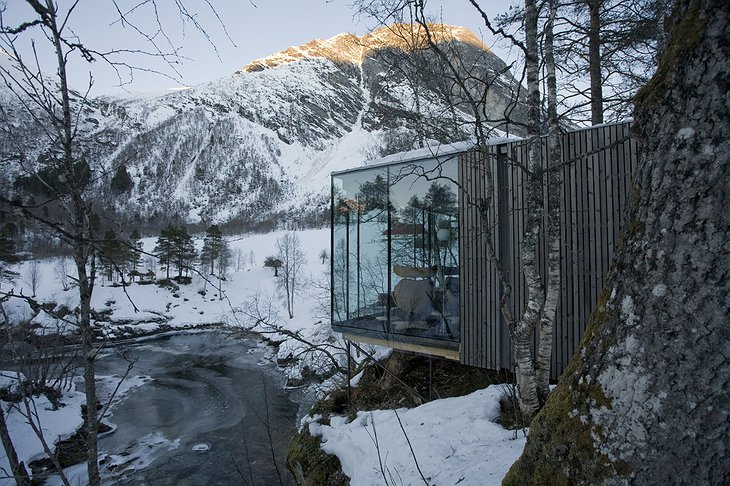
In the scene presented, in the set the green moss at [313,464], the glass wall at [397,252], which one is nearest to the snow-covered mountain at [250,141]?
the glass wall at [397,252]

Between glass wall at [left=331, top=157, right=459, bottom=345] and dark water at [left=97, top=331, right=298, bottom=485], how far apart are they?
2.21 m

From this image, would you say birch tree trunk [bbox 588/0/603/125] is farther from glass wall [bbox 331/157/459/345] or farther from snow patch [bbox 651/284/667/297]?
snow patch [bbox 651/284/667/297]

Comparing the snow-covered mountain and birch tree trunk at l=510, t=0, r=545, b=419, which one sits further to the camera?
the snow-covered mountain

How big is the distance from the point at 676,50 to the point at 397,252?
237 inches

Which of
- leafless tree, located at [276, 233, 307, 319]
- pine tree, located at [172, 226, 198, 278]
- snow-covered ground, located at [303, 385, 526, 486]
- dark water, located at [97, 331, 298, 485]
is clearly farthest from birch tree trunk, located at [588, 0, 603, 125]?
pine tree, located at [172, 226, 198, 278]

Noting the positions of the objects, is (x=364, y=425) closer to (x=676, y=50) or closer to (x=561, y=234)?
(x=561, y=234)

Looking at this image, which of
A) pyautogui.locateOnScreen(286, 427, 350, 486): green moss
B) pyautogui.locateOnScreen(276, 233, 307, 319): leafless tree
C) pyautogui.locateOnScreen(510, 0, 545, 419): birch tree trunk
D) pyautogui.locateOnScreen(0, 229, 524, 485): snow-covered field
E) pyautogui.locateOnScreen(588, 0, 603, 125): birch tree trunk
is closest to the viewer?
pyautogui.locateOnScreen(0, 229, 524, 485): snow-covered field

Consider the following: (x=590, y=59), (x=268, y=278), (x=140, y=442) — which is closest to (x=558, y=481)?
(x=590, y=59)

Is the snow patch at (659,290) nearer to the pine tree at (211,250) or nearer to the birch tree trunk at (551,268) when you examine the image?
the birch tree trunk at (551,268)

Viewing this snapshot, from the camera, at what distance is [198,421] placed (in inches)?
547

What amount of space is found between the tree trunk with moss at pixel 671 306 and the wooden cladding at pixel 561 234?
10.6 ft

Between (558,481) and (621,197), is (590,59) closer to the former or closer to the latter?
(621,197)

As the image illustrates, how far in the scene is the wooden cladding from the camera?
17.3ft

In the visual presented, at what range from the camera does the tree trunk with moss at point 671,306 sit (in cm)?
107
